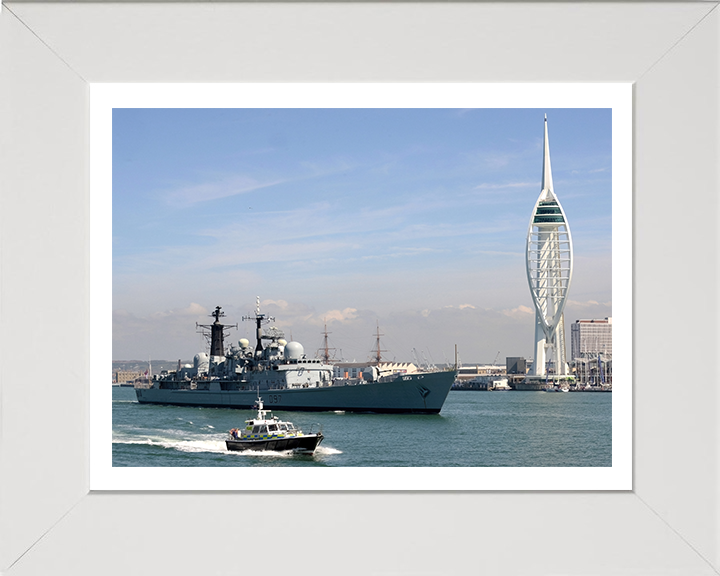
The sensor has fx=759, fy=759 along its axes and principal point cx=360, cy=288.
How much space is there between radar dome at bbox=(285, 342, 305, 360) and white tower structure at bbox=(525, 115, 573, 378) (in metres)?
9.75

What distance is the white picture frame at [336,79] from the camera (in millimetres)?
2053

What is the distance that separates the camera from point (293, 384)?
63.5 ft

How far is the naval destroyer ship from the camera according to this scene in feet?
61.1

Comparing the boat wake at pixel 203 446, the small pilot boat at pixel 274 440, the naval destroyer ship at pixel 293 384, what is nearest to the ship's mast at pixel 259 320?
the naval destroyer ship at pixel 293 384

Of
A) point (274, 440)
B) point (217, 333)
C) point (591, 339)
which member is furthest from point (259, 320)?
point (591, 339)

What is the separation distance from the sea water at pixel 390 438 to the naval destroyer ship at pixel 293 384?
1.06 ft

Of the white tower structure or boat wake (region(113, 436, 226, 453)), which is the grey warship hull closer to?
boat wake (region(113, 436, 226, 453))

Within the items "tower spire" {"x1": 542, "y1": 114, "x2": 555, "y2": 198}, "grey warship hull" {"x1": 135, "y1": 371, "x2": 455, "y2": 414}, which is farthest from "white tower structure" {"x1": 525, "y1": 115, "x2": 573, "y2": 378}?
"grey warship hull" {"x1": 135, "y1": 371, "x2": 455, "y2": 414}

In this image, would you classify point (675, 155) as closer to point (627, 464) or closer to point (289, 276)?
point (627, 464)

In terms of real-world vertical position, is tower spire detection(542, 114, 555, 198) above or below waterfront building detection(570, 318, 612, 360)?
above

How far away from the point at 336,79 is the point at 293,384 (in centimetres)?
1749

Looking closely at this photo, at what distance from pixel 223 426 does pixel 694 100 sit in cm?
1850

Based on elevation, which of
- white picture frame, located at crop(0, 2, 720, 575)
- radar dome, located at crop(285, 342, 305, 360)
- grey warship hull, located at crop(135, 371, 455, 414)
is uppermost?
white picture frame, located at crop(0, 2, 720, 575)

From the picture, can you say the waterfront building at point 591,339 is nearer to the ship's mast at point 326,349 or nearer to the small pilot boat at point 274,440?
the ship's mast at point 326,349
